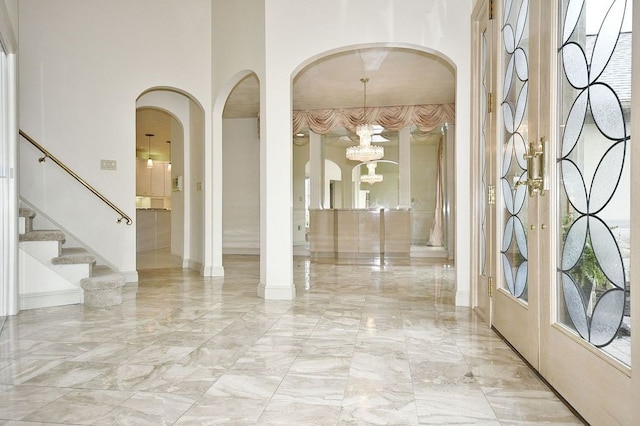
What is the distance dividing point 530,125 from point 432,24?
2.33 metres

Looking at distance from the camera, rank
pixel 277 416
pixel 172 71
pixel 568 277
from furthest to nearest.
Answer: pixel 172 71 < pixel 568 277 < pixel 277 416

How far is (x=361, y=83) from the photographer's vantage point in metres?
7.56

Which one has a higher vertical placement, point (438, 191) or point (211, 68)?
point (211, 68)

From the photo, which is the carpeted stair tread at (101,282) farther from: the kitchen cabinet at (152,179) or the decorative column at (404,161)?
the kitchen cabinet at (152,179)

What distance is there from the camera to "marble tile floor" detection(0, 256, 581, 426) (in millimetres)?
1892

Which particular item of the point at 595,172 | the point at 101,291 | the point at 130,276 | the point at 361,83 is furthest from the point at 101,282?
the point at 361,83

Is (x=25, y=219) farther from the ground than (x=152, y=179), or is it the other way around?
(x=152, y=179)

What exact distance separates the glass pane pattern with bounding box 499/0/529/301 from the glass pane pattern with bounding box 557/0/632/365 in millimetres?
544

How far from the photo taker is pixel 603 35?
1763mm

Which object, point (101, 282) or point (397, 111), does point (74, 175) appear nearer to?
point (101, 282)

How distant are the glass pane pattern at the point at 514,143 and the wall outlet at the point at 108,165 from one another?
15.2 feet

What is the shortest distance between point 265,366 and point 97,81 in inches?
183

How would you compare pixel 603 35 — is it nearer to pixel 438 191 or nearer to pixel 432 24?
pixel 432 24

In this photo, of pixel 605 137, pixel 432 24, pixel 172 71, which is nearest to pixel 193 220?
pixel 172 71
